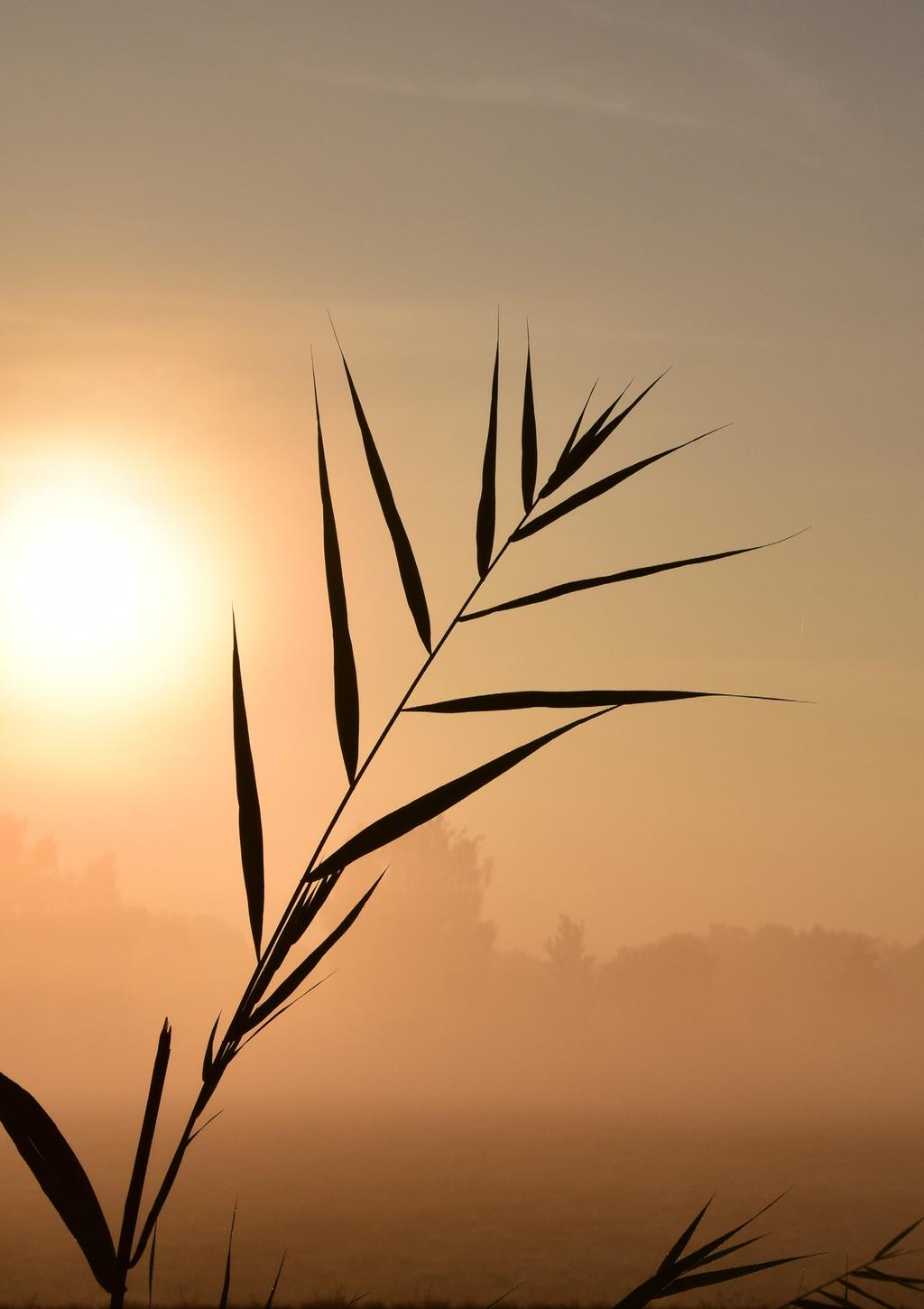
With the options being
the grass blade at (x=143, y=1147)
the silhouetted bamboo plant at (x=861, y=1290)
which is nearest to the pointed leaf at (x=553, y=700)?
the grass blade at (x=143, y=1147)

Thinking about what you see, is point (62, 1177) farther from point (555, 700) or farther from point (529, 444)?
point (529, 444)

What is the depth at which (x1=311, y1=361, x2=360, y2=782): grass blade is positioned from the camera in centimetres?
219

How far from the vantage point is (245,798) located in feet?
6.82

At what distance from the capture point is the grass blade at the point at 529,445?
2.74 meters

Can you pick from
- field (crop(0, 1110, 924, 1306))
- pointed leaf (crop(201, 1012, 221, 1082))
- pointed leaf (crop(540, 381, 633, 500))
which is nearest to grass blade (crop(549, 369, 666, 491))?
pointed leaf (crop(540, 381, 633, 500))

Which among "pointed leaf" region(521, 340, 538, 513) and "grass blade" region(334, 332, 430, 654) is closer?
"grass blade" region(334, 332, 430, 654)

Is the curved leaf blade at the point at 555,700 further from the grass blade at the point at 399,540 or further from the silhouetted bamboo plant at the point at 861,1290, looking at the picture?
the silhouetted bamboo plant at the point at 861,1290

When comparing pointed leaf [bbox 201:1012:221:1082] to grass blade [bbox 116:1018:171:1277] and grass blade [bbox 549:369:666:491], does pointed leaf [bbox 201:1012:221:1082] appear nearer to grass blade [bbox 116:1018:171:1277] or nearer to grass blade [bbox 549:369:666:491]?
grass blade [bbox 116:1018:171:1277]

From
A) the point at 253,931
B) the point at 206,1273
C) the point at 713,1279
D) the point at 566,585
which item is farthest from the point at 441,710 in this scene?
the point at 206,1273

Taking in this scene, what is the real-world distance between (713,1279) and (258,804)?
4.76 ft

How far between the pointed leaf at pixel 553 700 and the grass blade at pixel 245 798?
31 centimetres

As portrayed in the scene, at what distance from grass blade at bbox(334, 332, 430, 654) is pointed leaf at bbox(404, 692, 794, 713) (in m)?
0.16

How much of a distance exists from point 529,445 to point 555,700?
85 centimetres

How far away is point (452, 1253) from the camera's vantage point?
95.2 m
